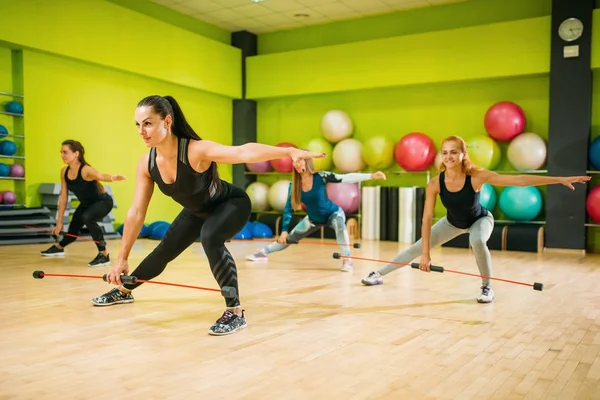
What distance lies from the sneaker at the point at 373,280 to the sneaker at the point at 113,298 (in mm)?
1803

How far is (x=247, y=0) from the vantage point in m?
8.20

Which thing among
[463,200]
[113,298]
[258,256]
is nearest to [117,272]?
[113,298]

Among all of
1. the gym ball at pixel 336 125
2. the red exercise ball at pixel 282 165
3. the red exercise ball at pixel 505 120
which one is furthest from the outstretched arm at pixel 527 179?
the red exercise ball at pixel 282 165

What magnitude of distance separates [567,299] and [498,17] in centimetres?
528

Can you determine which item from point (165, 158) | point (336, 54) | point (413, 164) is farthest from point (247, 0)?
point (165, 158)

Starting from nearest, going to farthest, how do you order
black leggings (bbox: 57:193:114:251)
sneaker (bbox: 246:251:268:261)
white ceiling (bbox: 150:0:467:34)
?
black leggings (bbox: 57:193:114:251) → sneaker (bbox: 246:251:268:261) → white ceiling (bbox: 150:0:467:34)

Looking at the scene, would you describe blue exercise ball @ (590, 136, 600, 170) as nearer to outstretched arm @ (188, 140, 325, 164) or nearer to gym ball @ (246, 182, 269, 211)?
Result: gym ball @ (246, 182, 269, 211)

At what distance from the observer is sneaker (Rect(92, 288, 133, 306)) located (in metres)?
3.49

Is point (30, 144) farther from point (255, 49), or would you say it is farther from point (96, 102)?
point (255, 49)

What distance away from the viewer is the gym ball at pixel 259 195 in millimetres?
9234

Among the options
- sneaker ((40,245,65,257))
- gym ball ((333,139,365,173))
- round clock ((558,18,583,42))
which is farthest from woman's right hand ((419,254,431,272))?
gym ball ((333,139,365,173))

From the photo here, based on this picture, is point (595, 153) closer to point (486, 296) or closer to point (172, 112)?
point (486, 296)

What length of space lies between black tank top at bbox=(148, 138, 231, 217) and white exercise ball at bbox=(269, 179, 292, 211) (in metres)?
5.77

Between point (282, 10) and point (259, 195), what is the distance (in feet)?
9.67
